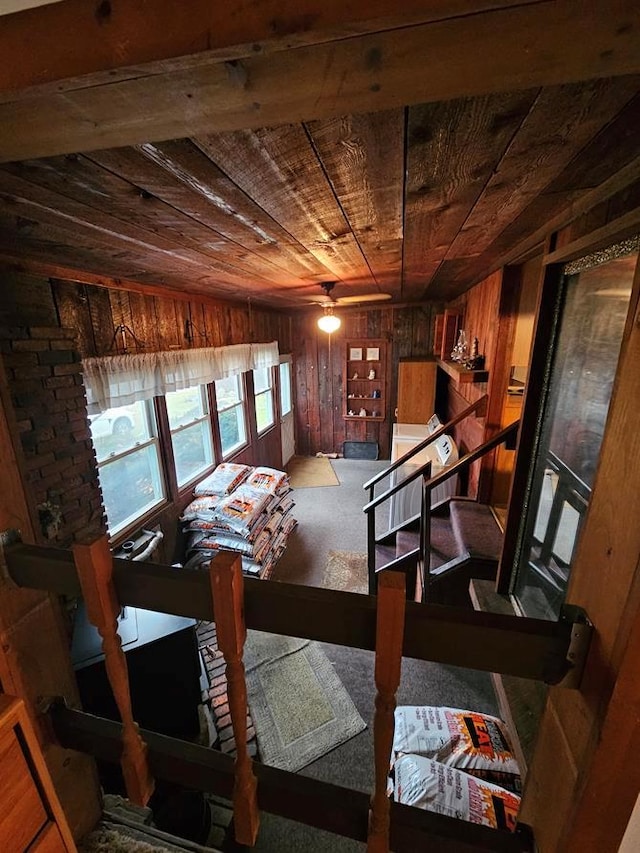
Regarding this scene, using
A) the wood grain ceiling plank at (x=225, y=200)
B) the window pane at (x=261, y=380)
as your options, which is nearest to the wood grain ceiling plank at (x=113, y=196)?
the wood grain ceiling plank at (x=225, y=200)

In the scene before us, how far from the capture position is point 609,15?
406 millimetres

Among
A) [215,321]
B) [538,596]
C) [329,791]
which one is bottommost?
[538,596]

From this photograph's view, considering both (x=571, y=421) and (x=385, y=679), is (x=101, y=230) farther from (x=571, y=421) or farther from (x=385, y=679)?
(x=571, y=421)

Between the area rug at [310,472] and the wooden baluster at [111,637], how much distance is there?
448 cm

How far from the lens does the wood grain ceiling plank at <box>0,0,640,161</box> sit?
427mm

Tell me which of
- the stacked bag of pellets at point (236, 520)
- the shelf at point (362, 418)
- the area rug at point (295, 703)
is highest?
the shelf at point (362, 418)

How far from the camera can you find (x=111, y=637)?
0.60m

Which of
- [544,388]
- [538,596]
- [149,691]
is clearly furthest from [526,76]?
[149,691]

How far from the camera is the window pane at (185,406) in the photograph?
2.99 metres

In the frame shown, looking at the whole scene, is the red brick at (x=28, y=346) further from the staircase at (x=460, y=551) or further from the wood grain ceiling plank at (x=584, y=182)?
the staircase at (x=460, y=551)

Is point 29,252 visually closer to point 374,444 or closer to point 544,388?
point 544,388

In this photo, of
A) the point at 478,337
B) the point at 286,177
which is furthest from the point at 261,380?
the point at 286,177

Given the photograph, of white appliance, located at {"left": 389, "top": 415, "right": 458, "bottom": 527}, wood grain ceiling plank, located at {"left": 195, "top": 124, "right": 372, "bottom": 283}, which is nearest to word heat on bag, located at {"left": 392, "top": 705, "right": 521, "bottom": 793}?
white appliance, located at {"left": 389, "top": 415, "right": 458, "bottom": 527}

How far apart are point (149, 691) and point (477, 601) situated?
1.68m
